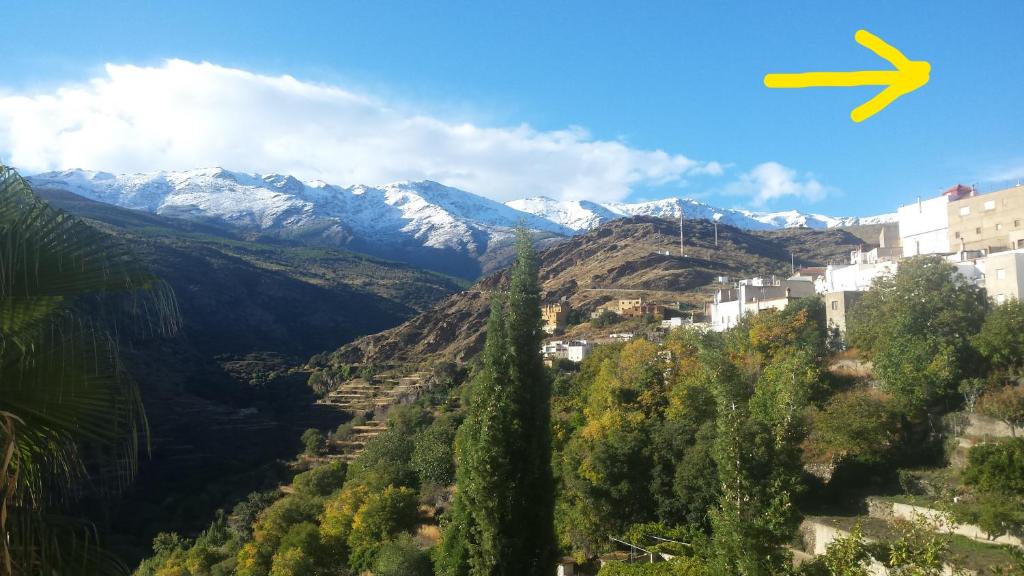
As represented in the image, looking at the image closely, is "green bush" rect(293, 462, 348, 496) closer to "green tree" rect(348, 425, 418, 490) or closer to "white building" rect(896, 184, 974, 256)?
"green tree" rect(348, 425, 418, 490)

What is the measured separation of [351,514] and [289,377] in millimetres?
44195

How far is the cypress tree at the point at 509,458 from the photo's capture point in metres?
10.0

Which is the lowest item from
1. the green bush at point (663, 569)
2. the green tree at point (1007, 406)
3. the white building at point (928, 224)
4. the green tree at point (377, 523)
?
the green tree at point (377, 523)

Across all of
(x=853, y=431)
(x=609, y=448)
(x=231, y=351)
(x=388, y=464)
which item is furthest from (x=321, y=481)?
(x=231, y=351)

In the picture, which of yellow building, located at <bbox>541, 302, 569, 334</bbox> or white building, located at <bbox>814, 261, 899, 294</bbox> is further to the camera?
yellow building, located at <bbox>541, 302, 569, 334</bbox>

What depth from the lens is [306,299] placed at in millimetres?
96000

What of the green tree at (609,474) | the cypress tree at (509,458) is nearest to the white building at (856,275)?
the green tree at (609,474)

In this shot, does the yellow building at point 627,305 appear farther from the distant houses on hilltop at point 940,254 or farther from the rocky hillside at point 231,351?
the rocky hillside at point 231,351

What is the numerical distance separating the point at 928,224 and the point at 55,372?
36923mm

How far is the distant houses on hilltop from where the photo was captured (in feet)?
75.1

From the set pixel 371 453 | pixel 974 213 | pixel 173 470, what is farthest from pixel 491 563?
pixel 173 470

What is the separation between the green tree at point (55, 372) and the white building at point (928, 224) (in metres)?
34.3

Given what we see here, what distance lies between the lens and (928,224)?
33.0 m

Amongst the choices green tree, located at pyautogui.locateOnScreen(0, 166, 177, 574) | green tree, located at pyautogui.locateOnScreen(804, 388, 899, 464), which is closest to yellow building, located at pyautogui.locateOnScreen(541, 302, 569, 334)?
green tree, located at pyautogui.locateOnScreen(804, 388, 899, 464)
